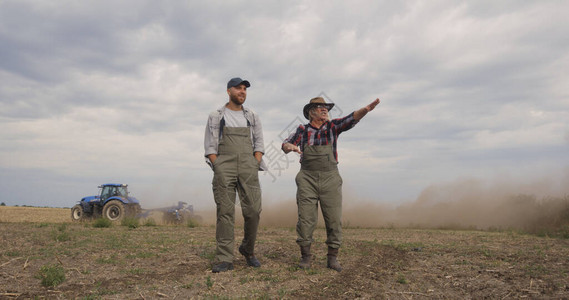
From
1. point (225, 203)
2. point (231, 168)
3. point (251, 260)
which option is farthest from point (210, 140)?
point (251, 260)

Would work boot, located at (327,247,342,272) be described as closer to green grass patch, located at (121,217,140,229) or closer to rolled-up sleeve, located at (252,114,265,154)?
rolled-up sleeve, located at (252,114,265,154)

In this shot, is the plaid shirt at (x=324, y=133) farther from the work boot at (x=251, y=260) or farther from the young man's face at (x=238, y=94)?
the work boot at (x=251, y=260)

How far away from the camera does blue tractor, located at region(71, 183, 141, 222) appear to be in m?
19.8

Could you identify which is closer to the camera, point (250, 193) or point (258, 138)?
point (250, 193)

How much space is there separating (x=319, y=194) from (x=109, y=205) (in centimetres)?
1729

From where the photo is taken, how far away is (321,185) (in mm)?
5570

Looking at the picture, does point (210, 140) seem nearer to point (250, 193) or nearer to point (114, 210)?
point (250, 193)

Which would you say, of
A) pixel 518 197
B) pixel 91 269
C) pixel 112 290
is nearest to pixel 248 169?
pixel 112 290

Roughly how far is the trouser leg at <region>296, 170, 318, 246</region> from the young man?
0.62m

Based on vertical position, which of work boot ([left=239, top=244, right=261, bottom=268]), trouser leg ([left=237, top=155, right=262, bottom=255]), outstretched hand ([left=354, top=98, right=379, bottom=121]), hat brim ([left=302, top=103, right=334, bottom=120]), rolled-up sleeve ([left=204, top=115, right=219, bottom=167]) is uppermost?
hat brim ([left=302, top=103, right=334, bottom=120])

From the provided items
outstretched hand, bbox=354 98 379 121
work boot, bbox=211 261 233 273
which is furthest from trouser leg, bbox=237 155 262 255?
outstretched hand, bbox=354 98 379 121

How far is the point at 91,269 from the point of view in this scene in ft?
18.6

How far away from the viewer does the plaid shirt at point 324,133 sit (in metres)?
5.60

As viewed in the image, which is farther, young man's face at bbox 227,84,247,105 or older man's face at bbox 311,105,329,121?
older man's face at bbox 311,105,329,121
